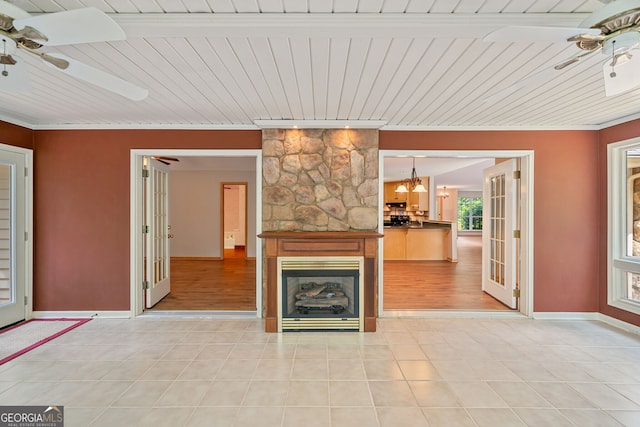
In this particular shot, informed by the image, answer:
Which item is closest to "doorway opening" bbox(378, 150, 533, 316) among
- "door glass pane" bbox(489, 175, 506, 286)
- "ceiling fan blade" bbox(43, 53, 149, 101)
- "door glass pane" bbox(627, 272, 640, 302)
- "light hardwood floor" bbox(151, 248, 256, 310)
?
"door glass pane" bbox(489, 175, 506, 286)

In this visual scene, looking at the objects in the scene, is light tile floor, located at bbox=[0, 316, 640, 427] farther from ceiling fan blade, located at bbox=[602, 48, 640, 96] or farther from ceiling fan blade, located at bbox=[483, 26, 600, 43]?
ceiling fan blade, located at bbox=[483, 26, 600, 43]

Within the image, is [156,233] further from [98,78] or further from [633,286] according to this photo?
[633,286]

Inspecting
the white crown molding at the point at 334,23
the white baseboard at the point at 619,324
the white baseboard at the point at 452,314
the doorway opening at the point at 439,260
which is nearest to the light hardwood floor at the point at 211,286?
the white baseboard at the point at 452,314

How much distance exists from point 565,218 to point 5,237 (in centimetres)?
656

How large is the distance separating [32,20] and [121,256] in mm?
3129

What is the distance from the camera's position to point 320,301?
3553 millimetres

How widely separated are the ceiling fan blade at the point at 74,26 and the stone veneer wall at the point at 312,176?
2426 millimetres

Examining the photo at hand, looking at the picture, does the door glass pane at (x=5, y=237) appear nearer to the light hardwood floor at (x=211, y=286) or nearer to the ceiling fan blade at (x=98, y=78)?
the light hardwood floor at (x=211, y=286)

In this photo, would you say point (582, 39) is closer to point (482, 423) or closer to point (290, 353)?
point (482, 423)

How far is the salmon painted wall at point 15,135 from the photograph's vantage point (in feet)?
11.4

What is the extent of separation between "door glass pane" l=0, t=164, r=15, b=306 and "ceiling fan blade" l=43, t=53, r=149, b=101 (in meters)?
2.62

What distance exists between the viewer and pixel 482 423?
1.98 metres

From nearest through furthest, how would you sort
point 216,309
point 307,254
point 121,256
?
point 307,254 → point 121,256 → point 216,309

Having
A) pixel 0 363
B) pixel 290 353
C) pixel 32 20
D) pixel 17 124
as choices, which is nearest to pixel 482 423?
pixel 290 353
